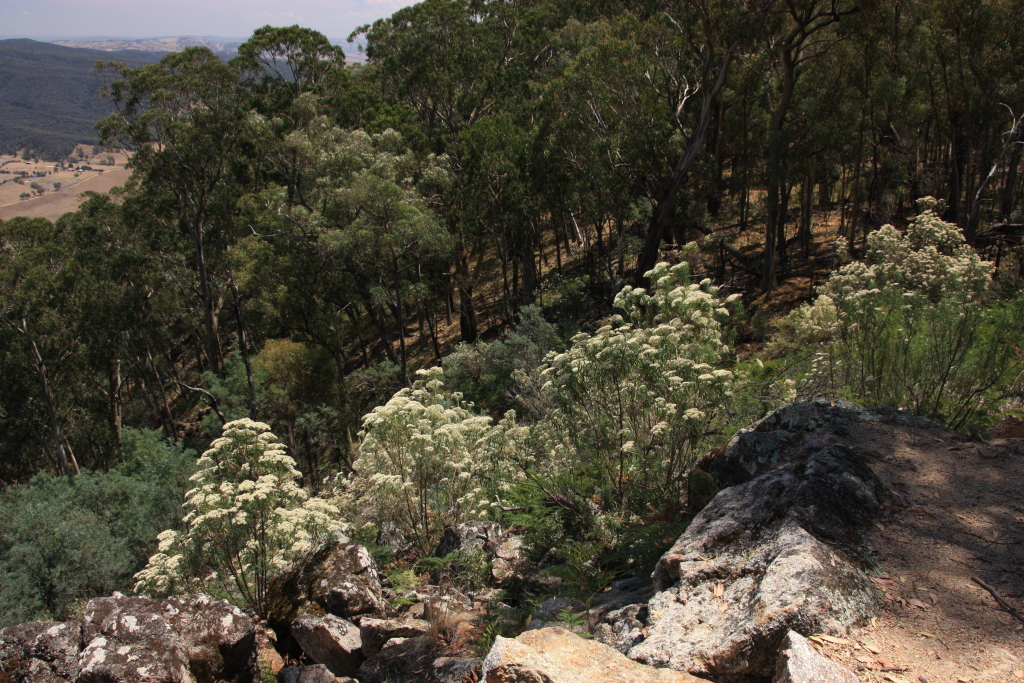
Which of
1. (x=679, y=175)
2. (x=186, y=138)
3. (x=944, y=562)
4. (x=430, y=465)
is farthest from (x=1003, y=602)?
(x=186, y=138)

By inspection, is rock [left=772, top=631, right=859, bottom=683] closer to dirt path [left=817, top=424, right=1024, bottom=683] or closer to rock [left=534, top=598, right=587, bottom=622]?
dirt path [left=817, top=424, right=1024, bottom=683]

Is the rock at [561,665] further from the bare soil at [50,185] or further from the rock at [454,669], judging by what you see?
the bare soil at [50,185]

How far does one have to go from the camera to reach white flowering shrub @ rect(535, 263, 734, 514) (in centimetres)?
580

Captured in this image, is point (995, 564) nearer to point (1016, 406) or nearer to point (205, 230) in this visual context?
point (1016, 406)

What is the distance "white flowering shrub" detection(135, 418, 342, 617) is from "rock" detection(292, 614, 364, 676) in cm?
89

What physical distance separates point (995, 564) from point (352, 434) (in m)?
19.8

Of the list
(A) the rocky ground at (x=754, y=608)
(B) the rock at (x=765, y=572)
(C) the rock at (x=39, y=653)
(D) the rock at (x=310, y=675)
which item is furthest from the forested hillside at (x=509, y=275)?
(C) the rock at (x=39, y=653)

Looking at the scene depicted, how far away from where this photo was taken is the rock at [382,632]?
5.70 m

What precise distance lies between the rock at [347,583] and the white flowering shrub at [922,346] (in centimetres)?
549

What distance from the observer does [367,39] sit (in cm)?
3042

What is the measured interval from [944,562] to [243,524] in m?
6.32

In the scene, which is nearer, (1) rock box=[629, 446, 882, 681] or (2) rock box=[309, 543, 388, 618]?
(1) rock box=[629, 446, 882, 681]

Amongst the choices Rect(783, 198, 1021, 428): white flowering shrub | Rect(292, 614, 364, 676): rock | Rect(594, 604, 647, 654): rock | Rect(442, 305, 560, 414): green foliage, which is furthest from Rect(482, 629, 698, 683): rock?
Rect(442, 305, 560, 414): green foliage

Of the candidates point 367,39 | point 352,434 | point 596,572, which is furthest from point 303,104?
point 596,572
